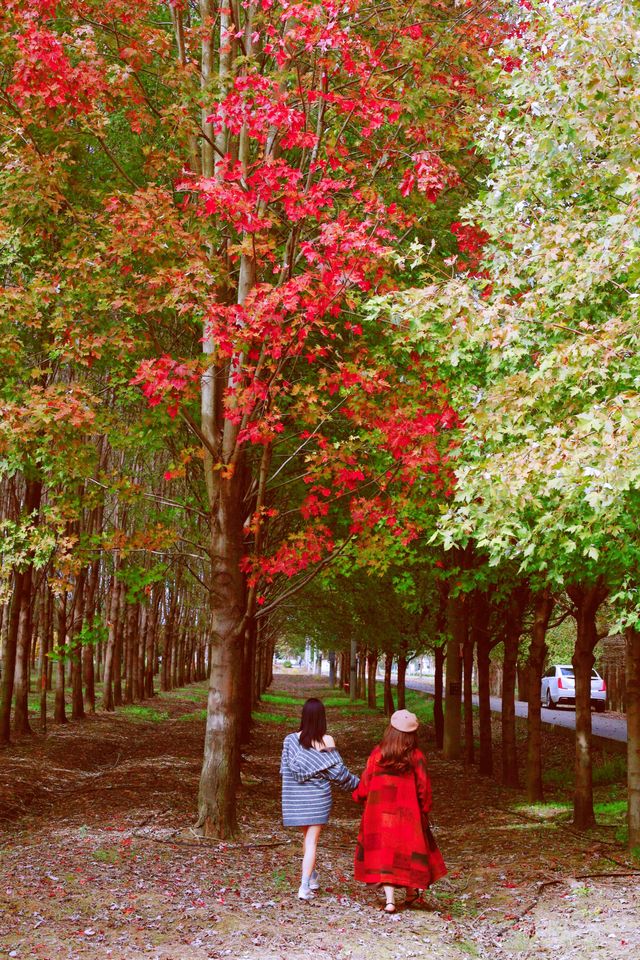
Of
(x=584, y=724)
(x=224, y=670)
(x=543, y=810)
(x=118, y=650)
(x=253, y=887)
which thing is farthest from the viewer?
(x=118, y=650)

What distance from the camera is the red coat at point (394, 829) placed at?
8.52 metres

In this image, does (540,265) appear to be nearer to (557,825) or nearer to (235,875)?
(235,875)

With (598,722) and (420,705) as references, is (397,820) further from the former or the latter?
(420,705)

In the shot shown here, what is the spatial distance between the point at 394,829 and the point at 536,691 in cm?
828

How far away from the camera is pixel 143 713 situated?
31453mm

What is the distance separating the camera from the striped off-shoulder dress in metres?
8.65

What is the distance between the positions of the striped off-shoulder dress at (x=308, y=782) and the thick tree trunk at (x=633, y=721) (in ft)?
15.2

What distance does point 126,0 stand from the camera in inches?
475

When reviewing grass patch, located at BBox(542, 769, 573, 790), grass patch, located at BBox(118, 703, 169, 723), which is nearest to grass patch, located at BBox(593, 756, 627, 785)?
grass patch, located at BBox(542, 769, 573, 790)

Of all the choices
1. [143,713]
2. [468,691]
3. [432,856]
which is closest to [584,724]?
[432,856]

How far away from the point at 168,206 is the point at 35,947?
25.7 feet

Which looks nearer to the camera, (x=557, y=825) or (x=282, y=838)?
(x=282, y=838)

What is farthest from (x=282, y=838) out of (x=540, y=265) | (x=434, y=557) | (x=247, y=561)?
(x=540, y=265)

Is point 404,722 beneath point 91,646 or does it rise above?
beneath
